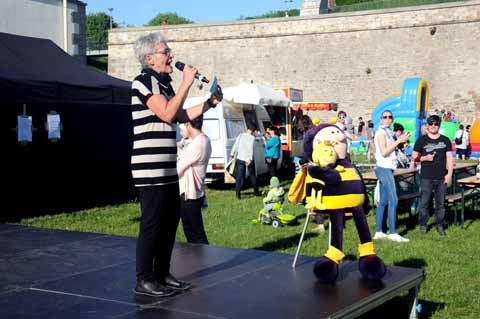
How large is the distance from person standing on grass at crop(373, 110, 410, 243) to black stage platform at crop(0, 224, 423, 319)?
338 centimetres

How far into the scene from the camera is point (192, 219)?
7.50m

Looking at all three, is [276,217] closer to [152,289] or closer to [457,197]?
[457,197]

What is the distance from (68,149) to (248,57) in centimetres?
2485

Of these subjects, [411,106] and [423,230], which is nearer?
[423,230]

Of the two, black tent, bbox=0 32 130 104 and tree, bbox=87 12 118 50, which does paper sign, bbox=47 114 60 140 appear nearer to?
black tent, bbox=0 32 130 104

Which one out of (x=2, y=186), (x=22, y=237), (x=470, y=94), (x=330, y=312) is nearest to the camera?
(x=330, y=312)

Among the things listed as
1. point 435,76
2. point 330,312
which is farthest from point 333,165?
point 435,76

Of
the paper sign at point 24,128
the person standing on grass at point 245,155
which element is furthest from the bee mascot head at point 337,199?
the person standing on grass at point 245,155

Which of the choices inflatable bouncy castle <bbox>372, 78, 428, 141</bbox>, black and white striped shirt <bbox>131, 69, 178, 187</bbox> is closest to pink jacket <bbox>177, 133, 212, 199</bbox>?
black and white striped shirt <bbox>131, 69, 178, 187</bbox>

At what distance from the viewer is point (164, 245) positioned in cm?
475

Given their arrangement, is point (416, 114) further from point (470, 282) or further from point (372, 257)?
point (372, 257)

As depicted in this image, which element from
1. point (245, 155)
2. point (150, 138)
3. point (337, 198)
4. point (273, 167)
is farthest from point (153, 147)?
point (273, 167)

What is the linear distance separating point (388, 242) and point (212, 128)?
8.45m

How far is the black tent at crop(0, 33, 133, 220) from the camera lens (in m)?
11.8
